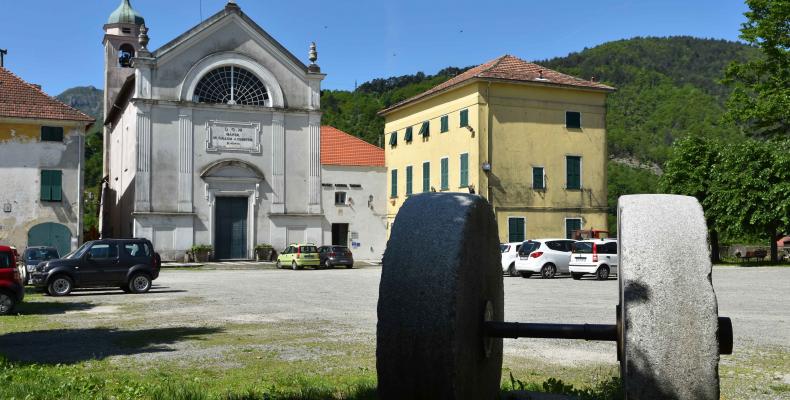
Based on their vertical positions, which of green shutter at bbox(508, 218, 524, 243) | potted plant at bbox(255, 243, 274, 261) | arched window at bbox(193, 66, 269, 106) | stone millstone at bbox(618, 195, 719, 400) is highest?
arched window at bbox(193, 66, 269, 106)

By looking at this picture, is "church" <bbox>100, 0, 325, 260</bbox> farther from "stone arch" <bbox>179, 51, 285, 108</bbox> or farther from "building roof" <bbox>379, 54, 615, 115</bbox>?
"building roof" <bbox>379, 54, 615, 115</bbox>

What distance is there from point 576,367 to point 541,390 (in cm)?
172

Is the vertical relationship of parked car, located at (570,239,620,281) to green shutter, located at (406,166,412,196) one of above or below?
below

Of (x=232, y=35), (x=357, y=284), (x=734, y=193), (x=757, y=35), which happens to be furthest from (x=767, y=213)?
(x=232, y=35)

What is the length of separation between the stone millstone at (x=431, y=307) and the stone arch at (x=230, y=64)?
36642 mm

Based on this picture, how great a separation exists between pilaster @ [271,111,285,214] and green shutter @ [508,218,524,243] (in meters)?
11.6

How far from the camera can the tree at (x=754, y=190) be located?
33375 millimetres

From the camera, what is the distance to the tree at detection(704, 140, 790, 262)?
3338cm

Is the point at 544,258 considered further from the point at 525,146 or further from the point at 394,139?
the point at 394,139

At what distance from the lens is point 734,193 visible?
115 ft

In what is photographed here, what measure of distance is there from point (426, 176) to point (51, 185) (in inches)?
752

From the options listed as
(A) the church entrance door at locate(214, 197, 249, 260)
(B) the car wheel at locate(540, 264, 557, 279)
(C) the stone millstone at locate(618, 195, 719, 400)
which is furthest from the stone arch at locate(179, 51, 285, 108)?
(C) the stone millstone at locate(618, 195, 719, 400)

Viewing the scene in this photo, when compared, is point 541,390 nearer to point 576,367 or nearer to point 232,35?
point 576,367

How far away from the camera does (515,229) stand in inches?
1545
